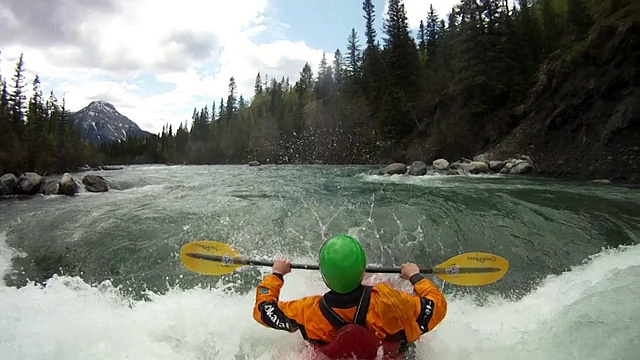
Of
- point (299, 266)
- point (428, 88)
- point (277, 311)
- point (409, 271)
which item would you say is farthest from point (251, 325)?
point (428, 88)

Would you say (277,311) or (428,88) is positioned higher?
(428,88)

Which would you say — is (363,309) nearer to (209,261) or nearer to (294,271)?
(209,261)

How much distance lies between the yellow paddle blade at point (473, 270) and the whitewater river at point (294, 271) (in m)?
0.48

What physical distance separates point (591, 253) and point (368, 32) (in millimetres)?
41986

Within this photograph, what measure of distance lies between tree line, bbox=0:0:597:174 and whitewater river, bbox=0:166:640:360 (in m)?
14.6

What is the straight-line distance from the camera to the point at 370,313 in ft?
7.79

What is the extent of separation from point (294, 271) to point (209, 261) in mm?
1272

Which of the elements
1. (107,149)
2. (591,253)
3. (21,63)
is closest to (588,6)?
(591,253)

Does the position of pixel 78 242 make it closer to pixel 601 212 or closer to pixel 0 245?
pixel 0 245

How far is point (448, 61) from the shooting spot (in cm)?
3409

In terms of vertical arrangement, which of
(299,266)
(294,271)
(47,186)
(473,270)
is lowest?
(294,271)

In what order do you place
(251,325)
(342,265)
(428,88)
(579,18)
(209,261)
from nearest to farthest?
(342,265)
(251,325)
(209,261)
(579,18)
(428,88)

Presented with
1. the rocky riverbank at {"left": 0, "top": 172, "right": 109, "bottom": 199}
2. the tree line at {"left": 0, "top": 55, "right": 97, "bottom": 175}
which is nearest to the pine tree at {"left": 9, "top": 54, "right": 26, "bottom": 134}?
the tree line at {"left": 0, "top": 55, "right": 97, "bottom": 175}

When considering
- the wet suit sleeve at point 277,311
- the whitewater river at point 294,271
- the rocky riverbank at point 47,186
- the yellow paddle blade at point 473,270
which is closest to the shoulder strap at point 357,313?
the wet suit sleeve at point 277,311
